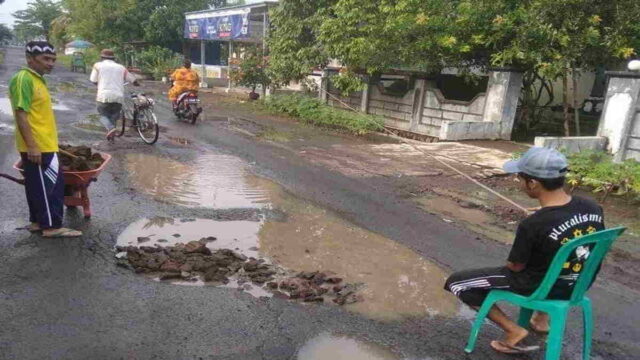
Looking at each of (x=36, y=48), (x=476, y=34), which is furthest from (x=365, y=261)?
(x=476, y=34)

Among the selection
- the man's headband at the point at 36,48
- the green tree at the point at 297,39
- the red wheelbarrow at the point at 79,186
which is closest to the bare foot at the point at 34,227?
the red wheelbarrow at the point at 79,186

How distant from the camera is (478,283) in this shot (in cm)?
327

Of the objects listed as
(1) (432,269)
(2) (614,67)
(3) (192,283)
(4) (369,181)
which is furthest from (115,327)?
(2) (614,67)

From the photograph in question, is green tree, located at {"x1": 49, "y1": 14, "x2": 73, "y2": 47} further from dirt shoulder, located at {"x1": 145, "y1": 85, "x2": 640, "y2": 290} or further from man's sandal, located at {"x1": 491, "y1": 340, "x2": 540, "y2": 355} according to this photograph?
man's sandal, located at {"x1": 491, "y1": 340, "x2": 540, "y2": 355}

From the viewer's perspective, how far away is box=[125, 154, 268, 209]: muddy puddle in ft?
21.7

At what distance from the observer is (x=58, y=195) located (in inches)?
191

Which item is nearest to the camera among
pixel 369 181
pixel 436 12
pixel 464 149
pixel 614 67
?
pixel 369 181

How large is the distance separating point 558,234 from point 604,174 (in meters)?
5.92

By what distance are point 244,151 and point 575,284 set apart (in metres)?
7.95

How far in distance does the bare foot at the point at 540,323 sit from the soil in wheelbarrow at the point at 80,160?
179 inches

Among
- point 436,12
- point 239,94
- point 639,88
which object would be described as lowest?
point 239,94

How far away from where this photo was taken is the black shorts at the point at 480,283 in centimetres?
317

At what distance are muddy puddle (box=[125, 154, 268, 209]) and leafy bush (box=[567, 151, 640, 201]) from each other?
202 inches

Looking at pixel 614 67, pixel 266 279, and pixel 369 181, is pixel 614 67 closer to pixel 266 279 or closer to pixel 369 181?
pixel 369 181
